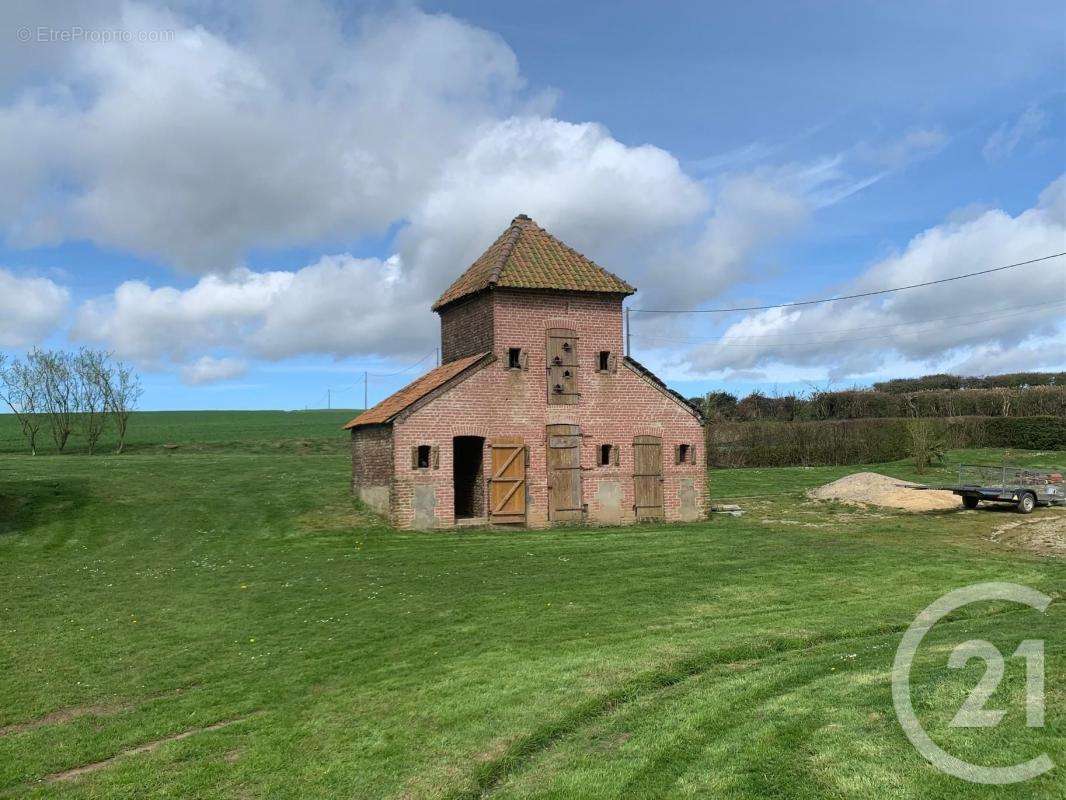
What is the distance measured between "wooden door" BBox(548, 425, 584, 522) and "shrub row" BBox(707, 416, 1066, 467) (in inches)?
1040

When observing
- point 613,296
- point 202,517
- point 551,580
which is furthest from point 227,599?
point 613,296

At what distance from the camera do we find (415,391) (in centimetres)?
2756

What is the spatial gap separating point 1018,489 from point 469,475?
717 inches

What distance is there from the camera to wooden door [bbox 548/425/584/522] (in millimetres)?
27125

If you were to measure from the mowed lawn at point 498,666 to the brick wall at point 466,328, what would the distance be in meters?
7.33

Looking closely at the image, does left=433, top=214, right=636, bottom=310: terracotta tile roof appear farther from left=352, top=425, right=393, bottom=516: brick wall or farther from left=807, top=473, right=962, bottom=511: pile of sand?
left=807, top=473, right=962, bottom=511: pile of sand

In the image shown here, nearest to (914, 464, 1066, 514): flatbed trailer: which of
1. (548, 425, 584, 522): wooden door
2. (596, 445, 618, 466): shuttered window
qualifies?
(596, 445, 618, 466): shuttered window

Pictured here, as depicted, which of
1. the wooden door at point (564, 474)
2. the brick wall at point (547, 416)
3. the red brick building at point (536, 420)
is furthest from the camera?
the wooden door at point (564, 474)

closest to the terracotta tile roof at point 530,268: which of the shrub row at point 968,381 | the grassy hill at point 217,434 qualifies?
the grassy hill at point 217,434

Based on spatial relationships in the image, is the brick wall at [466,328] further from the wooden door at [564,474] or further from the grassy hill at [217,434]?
the grassy hill at [217,434]

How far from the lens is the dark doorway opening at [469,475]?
26812 millimetres

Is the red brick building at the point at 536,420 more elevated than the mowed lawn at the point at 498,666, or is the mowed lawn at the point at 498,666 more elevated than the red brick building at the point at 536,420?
the red brick building at the point at 536,420

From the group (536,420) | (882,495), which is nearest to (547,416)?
(536,420)

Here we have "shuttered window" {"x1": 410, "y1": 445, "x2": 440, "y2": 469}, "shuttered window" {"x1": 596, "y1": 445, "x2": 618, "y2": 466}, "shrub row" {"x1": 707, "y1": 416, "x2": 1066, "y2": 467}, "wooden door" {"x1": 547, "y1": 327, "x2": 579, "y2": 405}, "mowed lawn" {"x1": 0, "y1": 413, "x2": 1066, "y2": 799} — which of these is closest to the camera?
"mowed lawn" {"x1": 0, "y1": 413, "x2": 1066, "y2": 799}
